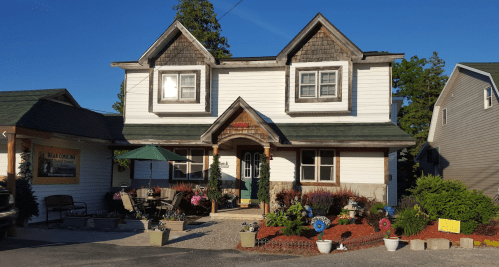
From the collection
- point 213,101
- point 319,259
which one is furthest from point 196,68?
point 319,259

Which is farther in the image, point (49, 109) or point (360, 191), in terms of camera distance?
point (360, 191)

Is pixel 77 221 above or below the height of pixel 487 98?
below

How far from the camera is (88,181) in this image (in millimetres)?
16312

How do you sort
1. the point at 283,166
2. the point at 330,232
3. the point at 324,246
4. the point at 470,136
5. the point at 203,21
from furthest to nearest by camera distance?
1. the point at 203,21
2. the point at 470,136
3. the point at 283,166
4. the point at 330,232
5. the point at 324,246

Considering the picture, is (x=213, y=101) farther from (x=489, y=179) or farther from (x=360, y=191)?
(x=489, y=179)

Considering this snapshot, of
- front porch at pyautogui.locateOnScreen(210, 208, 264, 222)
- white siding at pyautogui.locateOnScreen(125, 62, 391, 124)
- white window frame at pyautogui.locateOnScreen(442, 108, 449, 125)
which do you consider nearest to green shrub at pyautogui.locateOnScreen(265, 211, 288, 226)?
front porch at pyautogui.locateOnScreen(210, 208, 264, 222)

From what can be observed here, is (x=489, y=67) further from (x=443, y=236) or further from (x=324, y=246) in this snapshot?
(x=324, y=246)

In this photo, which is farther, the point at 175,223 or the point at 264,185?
the point at 264,185

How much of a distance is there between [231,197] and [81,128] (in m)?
6.40

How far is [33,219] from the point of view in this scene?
1332cm

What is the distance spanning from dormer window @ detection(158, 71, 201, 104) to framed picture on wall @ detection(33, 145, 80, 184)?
4252 millimetres

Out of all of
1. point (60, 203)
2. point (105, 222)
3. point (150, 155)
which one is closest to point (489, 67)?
point (150, 155)

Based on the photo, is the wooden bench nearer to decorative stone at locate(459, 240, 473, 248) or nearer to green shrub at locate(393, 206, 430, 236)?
green shrub at locate(393, 206, 430, 236)

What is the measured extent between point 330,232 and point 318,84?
703cm
